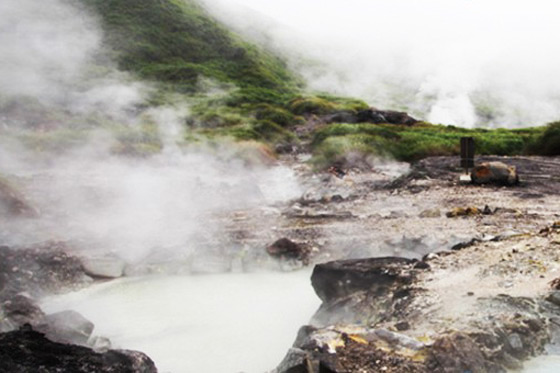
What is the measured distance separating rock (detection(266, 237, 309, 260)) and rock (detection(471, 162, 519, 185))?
5606 millimetres

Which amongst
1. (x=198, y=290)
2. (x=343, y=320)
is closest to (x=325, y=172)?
(x=198, y=290)

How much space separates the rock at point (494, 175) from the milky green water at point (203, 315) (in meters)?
6.06

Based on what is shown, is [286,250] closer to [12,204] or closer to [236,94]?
[12,204]

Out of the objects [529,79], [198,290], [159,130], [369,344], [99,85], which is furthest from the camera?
[529,79]

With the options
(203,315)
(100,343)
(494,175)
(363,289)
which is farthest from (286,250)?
(494,175)

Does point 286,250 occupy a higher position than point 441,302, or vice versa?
point 441,302

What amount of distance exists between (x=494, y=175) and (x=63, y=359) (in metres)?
9.32

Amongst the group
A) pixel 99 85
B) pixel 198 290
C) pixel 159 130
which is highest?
pixel 99 85

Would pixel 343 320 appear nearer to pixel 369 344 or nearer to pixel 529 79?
pixel 369 344

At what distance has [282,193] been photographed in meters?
11.2

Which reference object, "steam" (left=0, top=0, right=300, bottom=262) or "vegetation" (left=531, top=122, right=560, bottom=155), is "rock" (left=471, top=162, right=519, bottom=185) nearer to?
"steam" (left=0, top=0, right=300, bottom=262)

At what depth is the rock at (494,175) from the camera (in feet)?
34.1

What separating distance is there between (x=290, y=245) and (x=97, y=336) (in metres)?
2.82

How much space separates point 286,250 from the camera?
6543 mm
